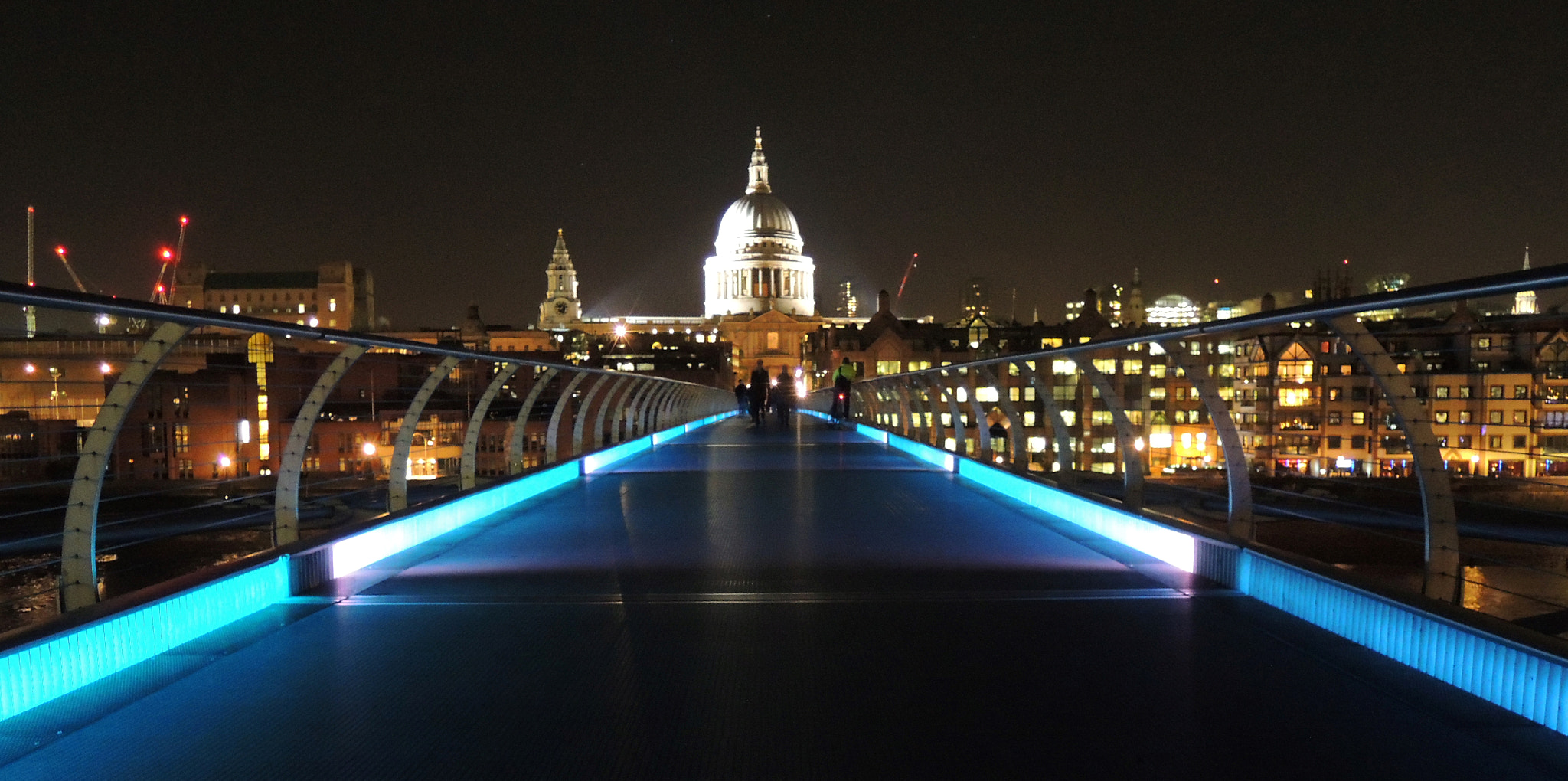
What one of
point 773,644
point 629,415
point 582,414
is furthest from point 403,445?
point 629,415

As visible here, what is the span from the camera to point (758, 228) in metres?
149

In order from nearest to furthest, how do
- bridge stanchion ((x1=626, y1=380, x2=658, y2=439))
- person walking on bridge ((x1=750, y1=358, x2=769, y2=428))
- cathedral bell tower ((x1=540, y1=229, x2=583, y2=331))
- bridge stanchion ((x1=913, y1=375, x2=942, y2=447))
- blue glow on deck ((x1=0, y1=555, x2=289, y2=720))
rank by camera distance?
1. blue glow on deck ((x1=0, y1=555, x2=289, y2=720))
2. bridge stanchion ((x1=913, y1=375, x2=942, y2=447))
3. bridge stanchion ((x1=626, y1=380, x2=658, y2=439))
4. person walking on bridge ((x1=750, y1=358, x2=769, y2=428))
5. cathedral bell tower ((x1=540, y1=229, x2=583, y2=331))

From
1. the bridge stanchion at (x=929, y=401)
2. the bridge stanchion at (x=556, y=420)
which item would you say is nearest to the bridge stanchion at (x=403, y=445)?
the bridge stanchion at (x=556, y=420)

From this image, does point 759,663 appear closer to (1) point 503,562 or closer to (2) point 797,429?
(1) point 503,562

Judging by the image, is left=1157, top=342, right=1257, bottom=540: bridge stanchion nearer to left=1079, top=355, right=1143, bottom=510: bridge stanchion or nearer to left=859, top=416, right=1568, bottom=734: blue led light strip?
left=859, top=416, right=1568, bottom=734: blue led light strip

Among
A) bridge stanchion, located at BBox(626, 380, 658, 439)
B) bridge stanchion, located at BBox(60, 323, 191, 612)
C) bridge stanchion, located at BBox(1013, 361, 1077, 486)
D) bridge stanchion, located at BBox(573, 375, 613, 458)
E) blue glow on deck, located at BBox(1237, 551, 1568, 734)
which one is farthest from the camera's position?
bridge stanchion, located at BBox(626, 380, 658, 439)

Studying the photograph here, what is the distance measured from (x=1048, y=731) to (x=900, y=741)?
385 mm

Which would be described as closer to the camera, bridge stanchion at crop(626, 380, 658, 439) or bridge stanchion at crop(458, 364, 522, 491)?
bridge stanchion at crop(458, 364, 522, 491)

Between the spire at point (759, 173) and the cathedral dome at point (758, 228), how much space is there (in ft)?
20.4

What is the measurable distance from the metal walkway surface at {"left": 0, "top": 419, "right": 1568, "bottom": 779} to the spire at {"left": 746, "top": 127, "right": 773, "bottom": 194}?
520ft

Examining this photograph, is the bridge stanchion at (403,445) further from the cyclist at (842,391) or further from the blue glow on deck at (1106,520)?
the cyclist at (842,391)

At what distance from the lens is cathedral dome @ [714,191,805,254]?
147 meters

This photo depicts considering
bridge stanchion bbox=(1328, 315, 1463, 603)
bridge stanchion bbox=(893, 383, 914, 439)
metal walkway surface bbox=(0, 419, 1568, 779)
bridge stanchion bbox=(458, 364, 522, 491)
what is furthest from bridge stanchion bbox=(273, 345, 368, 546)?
bridge stanchion bbox=(893, 383, 914, 439)

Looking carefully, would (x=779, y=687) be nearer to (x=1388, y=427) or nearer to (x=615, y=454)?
(x=615, y=454)
